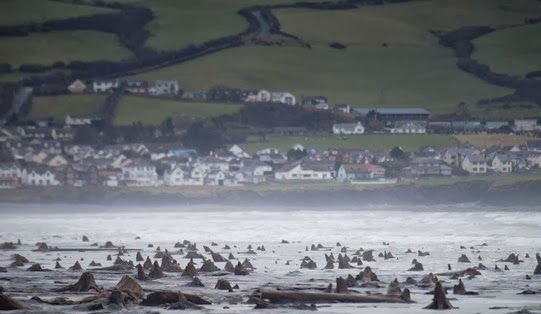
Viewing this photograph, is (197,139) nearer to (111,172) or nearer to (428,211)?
(111,172)

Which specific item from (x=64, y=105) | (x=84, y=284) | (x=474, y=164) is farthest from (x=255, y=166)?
(x=84, y=284)

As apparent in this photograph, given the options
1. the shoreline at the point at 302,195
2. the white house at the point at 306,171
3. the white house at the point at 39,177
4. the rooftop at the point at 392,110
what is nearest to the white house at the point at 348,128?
the rooftop at the point at 392,110

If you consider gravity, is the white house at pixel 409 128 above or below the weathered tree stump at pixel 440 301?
above

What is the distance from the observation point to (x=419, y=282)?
4859cm

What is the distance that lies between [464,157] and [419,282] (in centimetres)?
10502

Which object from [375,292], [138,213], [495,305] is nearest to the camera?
[495,305]

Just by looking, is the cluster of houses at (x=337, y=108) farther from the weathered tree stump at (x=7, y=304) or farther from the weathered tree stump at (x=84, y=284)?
the weathered tree stump at (x=7, y=304)

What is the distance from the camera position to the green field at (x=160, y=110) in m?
177

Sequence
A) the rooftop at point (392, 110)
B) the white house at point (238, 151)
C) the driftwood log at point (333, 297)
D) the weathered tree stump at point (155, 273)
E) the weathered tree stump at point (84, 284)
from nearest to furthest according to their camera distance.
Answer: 1. the driftwood log at point (333, 297)
2. the weathered tree stump at point (84, 284)
3. the weathered tree stump at point (155, 273)
4. the white house at point (238, 151)
5. the rooftop at point (392, 110)

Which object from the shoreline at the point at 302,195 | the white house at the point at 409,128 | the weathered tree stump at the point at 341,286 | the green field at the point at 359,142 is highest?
the white house at the point at 409,128

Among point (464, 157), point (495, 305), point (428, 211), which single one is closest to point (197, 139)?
point (464, 157)

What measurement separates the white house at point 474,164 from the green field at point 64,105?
52.3 metres

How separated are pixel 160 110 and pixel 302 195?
4165 centimetres

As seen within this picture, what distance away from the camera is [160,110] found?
589 feet
